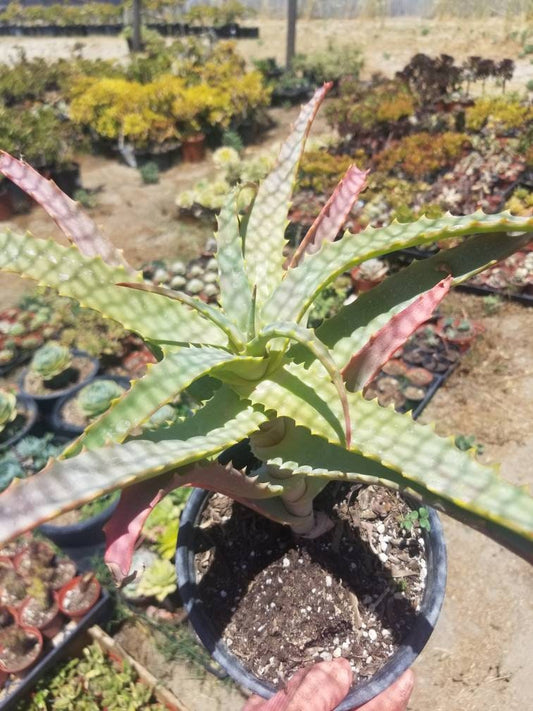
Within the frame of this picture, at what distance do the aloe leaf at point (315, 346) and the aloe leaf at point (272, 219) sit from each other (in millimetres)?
490

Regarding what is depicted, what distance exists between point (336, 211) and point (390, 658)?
1.60 meters

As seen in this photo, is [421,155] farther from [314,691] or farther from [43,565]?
[314,691]

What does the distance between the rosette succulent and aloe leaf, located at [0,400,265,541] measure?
9.18 ft

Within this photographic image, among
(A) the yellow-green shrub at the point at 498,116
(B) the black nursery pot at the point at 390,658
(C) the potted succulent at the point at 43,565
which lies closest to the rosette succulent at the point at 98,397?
(C) the potted succulent at the point at 43,565

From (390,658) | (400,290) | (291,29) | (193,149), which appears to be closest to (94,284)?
(400,290)

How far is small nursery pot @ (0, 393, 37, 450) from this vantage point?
13.5 ft

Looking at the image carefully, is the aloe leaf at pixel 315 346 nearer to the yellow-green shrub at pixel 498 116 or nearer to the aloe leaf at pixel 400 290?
the aloe leaf at pixel 400 290

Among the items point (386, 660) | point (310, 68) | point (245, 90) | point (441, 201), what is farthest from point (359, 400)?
point (310, 68)

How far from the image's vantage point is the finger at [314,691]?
4.42 ft

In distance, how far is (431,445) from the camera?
4.22 ft

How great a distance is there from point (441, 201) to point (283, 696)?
5.77 metres

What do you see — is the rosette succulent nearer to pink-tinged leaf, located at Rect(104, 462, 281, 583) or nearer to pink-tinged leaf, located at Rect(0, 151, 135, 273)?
pink-tinged leaf, located at Rect(0, 151, 135, 273)

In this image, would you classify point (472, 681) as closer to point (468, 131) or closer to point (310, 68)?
point (468, 131)

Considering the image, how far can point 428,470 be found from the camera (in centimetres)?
122
